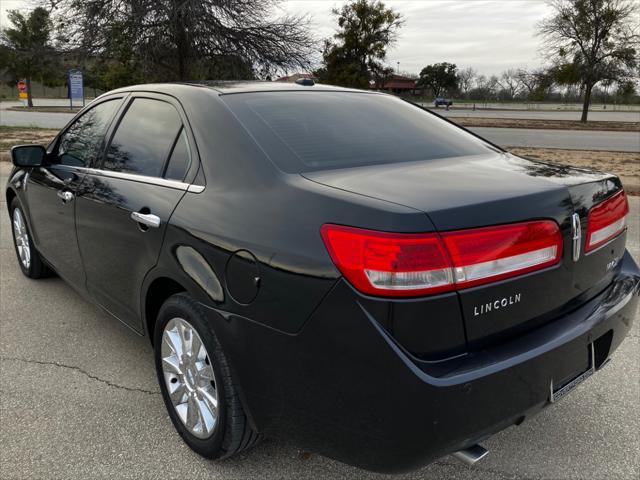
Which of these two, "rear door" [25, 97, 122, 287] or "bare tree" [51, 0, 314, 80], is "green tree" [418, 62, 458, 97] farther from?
"rear door" [25, 97, 122, 287]

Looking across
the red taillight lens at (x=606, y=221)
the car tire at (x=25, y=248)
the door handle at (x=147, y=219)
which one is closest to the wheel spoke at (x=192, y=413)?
the door handle at (x=147, y=219)

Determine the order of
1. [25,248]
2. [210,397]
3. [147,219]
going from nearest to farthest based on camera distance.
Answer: [210,397], [147,219], [25,248]

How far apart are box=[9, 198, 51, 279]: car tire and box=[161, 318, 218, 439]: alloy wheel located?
252 centimetres

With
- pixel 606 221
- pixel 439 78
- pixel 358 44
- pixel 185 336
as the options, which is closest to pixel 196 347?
pixel 185 336

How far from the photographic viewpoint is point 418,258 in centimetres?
173

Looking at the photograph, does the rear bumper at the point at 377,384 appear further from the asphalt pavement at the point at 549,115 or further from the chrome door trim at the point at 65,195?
the asphalt pavement at the point at 549,115

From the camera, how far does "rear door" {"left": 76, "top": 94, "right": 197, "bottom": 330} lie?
256 cm

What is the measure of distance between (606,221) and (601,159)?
12350mm

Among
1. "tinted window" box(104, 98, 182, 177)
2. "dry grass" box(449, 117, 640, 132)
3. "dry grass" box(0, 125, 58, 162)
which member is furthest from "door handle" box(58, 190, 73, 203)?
"dry grass" box(449, 117, 640, 132)

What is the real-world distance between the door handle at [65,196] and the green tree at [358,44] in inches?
1572

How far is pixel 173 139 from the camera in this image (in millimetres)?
2697

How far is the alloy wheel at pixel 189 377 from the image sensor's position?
232 centimetres

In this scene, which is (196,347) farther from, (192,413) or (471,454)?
(471,454)

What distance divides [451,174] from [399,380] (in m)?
0.88
